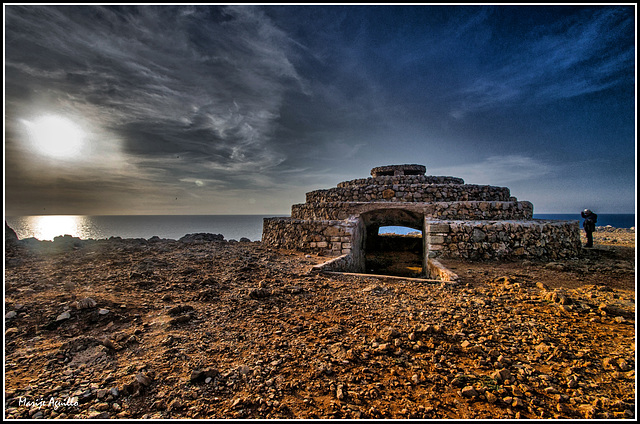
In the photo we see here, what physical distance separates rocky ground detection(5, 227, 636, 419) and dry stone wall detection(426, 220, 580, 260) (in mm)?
2285

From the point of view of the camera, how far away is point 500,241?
27.0 ft

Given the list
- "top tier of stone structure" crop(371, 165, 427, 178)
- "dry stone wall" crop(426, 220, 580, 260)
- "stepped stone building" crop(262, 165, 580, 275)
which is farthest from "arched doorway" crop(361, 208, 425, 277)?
"top tier of stone structure" crop(371, 165, 427, 178)

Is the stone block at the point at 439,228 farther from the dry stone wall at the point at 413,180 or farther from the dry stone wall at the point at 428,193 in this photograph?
the dry stone wall at the point at 413,180

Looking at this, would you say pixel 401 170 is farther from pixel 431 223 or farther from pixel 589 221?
pixel 589 221

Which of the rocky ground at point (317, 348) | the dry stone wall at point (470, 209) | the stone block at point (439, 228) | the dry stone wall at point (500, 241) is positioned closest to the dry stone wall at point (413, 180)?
the dry stone wall at point (470, 209)

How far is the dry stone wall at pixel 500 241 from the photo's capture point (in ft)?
26.8

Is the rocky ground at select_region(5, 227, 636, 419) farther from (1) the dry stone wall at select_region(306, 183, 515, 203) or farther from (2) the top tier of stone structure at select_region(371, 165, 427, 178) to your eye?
(2) the top tier of stone structure at select_region(371, 165, 427, 178)

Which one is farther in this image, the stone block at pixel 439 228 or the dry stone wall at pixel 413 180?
the dry stone wall at pixel 413 180

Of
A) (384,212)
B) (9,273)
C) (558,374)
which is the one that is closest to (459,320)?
(558,374)

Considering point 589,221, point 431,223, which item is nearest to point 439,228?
point 431,223

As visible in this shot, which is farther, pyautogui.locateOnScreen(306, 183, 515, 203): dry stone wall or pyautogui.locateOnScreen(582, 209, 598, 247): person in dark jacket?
pyautogui.locateOnScreen(306, 183, 515, 203): dry stone wall

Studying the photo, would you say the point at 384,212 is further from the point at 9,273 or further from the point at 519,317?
the point at 9,273

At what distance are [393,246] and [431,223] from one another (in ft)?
26.5

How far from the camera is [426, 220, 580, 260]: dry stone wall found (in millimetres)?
8180
